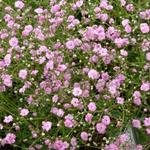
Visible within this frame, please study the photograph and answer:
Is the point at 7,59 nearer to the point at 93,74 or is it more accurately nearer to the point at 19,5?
the point at 93,74

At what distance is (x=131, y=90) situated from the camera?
2.76 m

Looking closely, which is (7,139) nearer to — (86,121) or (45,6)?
(86,121)

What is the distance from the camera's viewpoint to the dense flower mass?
265cm

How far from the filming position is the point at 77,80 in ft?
9.37

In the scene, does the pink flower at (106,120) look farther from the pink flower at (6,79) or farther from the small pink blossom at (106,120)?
the pink flower at (6,79)

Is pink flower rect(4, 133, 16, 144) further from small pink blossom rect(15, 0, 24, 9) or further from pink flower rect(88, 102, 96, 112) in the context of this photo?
small pink blossom rect(15, 0, 24, 9)

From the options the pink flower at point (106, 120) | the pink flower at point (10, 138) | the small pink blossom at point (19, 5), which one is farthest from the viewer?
the small pink blossom at point (19, 5)

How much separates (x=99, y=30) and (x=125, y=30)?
156 millimetres

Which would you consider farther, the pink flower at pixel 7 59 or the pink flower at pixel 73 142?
the pink flower at pixel 7 59

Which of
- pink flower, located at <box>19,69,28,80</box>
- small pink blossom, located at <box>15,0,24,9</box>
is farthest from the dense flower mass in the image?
small pink blossom, located at <box>15,0,24,9</box>

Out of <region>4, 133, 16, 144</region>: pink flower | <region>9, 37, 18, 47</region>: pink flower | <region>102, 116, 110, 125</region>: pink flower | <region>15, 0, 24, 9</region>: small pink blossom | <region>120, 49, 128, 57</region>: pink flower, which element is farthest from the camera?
<region>15, 0, 24, 9</region>: small pink blossom

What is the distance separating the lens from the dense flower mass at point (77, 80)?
2650 millimetres

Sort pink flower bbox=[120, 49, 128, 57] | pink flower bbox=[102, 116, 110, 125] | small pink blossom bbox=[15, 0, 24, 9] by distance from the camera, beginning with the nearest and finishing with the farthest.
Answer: pink flower bbox=[102, 116, 110, 125] < pink flower bbox=[120, 49, 128, 57] < small pink blossom bbox=[15, 0, 24, 9]

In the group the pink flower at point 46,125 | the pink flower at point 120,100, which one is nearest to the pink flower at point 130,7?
the pink flower at point 120,100
